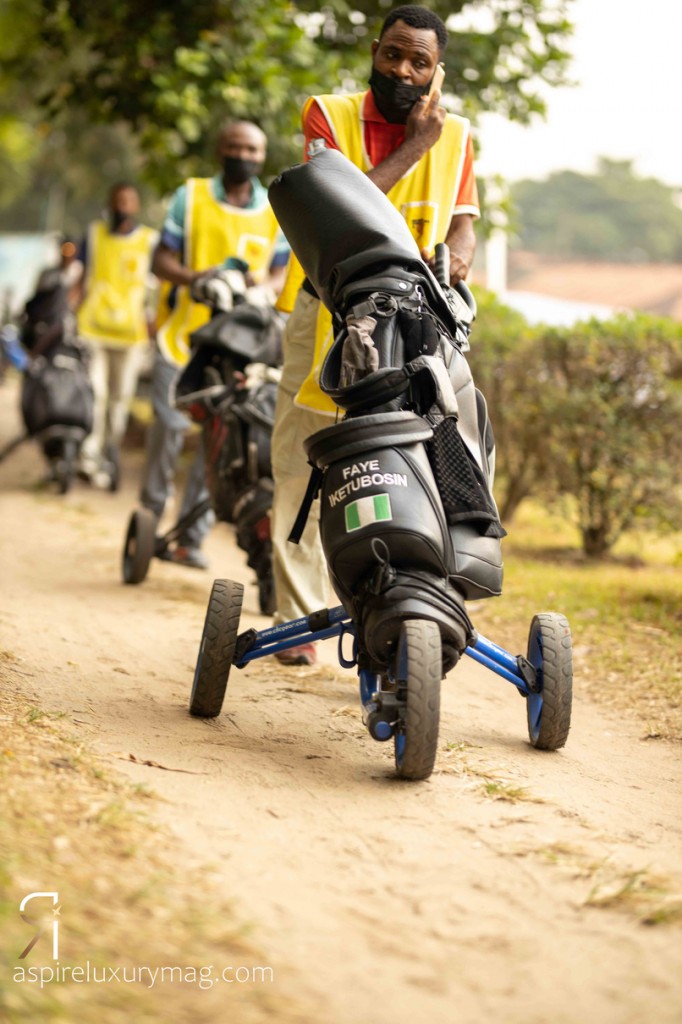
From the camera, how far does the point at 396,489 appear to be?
3404 millimetres

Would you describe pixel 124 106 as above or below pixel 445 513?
above

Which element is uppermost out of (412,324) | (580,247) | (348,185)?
(348,185)

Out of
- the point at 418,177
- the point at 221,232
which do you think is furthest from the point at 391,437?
the point at 221,232

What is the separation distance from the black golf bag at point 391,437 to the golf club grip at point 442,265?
17cm

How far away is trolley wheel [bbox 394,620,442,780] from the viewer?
3246mm

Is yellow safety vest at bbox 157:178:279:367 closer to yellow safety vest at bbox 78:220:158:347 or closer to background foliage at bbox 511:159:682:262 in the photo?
yellow safety vest at bbox 78:220:158:347

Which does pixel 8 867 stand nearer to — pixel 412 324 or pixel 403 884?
pixel 403 884

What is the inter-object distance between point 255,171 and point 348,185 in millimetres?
3489

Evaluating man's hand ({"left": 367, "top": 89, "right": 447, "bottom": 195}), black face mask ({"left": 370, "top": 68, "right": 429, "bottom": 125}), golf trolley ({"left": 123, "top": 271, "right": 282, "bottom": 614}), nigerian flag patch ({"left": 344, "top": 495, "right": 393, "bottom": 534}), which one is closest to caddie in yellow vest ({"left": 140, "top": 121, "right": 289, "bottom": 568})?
golf trolley ({"left": 123, "top": 271, "right": 282, "bottom": 614})

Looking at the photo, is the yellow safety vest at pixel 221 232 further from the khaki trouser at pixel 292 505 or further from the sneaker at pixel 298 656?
the sneaker at pixel 298 656

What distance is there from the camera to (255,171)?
7.21 meters

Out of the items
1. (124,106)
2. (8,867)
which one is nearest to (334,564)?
(8,867)

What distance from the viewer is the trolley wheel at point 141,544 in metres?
6.70

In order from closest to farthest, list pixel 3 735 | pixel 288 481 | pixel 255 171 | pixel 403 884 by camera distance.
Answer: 1. pixel 403 884
2. pixel 3 735
3. pixel 288 481
4. pixel 255 171
